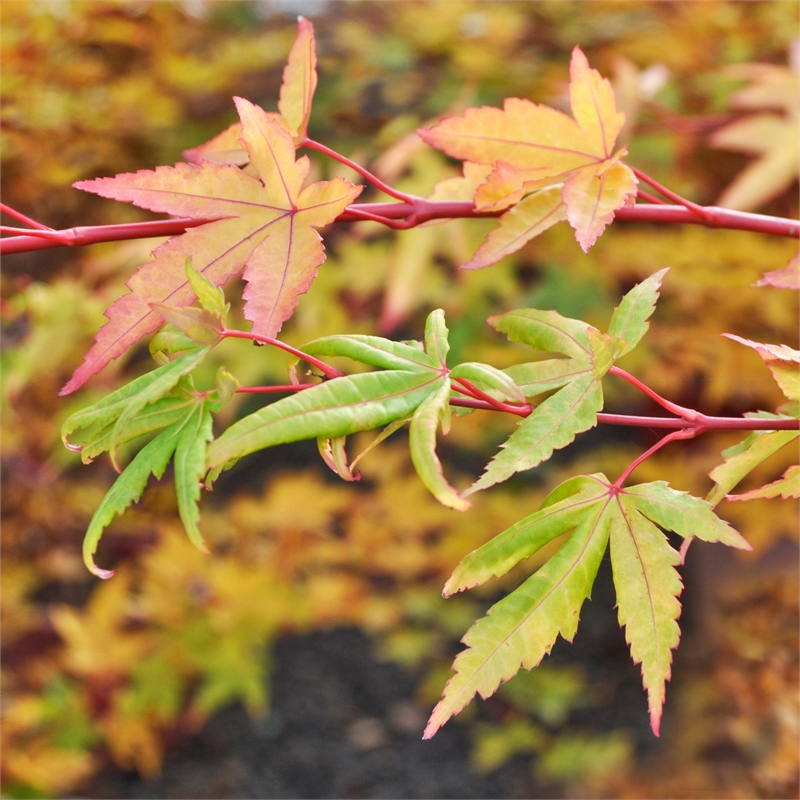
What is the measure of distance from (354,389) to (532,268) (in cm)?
133

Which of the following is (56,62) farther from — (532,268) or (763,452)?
(763,452)

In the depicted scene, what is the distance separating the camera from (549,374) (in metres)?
0.47

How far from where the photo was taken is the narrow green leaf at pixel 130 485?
408 mm

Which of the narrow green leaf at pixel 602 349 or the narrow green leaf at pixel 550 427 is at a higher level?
the narrow green leaf at pixel 602 349

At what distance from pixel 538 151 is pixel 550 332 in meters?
0.15

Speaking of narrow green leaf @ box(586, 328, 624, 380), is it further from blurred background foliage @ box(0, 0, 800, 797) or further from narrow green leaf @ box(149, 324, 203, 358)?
blurred background foliage @ box(0, 0, 800, 797)

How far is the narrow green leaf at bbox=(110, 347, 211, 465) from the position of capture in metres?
0.40

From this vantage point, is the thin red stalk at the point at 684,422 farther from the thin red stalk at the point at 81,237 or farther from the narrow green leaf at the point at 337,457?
the thin red stalk at the point at 81,237

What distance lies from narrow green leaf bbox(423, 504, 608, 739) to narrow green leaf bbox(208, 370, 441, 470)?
0.13 meters

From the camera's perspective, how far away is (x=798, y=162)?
1141 mm

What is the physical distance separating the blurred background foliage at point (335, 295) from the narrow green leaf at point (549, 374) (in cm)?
72

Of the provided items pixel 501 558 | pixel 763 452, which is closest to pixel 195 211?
pixel 501 558

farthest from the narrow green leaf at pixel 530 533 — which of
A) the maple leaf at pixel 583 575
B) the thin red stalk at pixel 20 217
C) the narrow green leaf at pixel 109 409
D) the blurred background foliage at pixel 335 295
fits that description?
the blurred background foliage at pixel 335 295

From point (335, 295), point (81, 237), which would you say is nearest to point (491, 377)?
point (81, 237)
